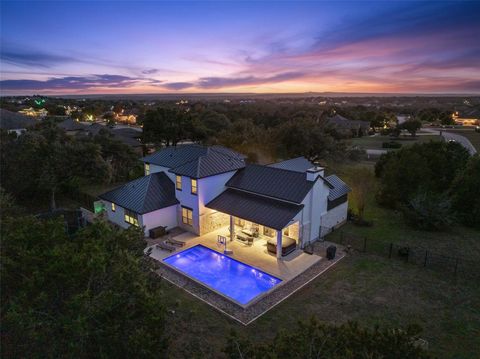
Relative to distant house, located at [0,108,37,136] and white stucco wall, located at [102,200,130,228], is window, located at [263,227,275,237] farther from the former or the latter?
distant house, located at [0,108,37,136]

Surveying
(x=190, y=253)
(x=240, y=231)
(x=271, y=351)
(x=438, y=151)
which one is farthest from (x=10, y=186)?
(x=438, y=151)

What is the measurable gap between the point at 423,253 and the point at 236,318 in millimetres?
14110

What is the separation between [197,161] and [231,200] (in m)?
3.97

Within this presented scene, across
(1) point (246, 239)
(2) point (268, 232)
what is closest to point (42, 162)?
(1) point (246, 239)

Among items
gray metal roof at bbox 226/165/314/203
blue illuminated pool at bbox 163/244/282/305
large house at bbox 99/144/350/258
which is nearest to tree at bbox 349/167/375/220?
large house at bbox 99/144/350/258

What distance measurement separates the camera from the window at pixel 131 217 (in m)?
23.0

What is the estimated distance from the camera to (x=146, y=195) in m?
23.2

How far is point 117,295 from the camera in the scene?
812cm

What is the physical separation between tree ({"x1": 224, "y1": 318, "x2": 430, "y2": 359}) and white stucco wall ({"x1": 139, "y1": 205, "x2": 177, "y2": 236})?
16234mm

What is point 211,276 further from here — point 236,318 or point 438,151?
point 438,151

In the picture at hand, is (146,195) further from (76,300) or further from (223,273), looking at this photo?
(76,300)

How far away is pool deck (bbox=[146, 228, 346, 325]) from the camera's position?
15250 mm

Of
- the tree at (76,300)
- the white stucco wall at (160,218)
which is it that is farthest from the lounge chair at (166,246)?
the tree at (76,300)

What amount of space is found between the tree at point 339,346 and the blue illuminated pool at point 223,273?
8494 mm
